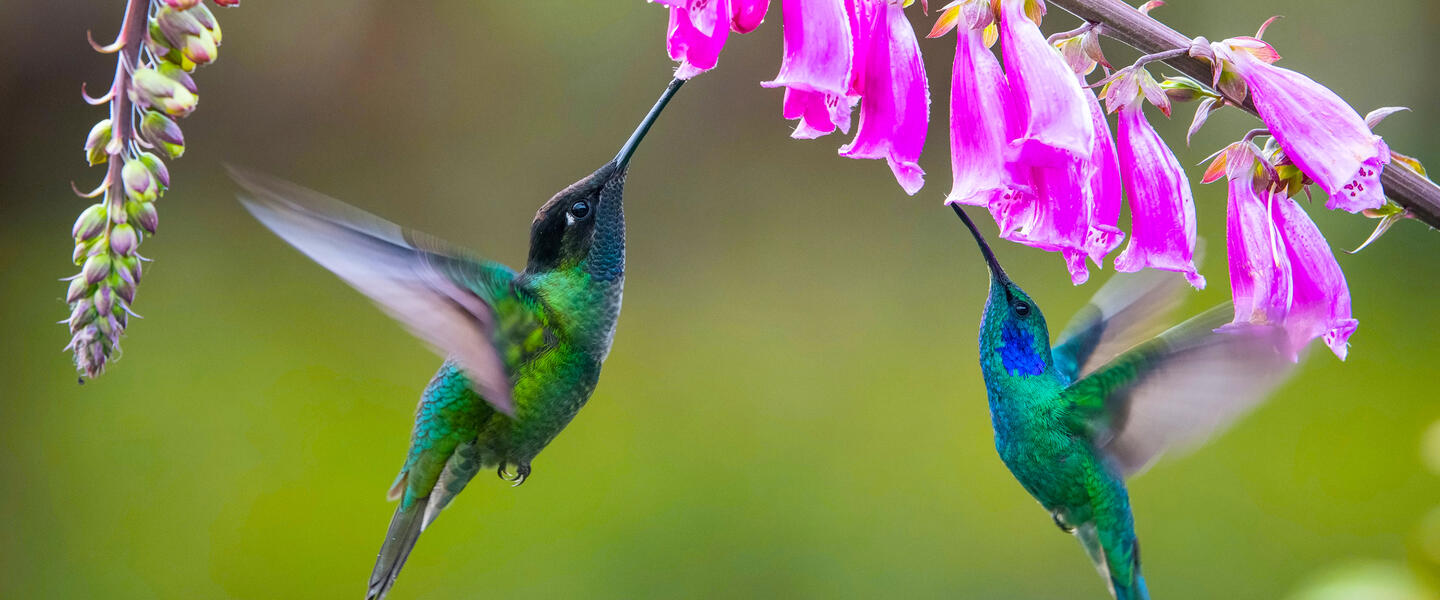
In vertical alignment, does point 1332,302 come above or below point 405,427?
above

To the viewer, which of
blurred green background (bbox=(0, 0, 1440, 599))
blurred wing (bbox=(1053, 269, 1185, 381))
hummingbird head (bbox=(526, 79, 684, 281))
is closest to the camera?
hummingbird head (bbox=(526, 79, 684, 281))

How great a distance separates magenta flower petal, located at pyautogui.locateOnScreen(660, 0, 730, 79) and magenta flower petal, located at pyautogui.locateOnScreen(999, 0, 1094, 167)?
0.64 ft

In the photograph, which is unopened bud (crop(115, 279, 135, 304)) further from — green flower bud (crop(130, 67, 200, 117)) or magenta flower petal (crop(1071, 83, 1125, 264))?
magenta flower petal (crop(1071, 83, 1125, 264))

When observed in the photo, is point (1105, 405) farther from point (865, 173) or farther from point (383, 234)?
point (865, 173)

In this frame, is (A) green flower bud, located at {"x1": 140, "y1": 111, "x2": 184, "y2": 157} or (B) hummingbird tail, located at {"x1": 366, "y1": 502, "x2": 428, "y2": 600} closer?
(A) green flower bud, located at {"x1": 140, "y1": 111, "x2": 184, "y2": 157}

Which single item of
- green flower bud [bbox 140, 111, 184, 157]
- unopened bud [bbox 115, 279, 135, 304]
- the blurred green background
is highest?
green flower bud [bbox 140, 111, 184, 157]

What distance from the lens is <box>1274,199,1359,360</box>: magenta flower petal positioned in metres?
0.74

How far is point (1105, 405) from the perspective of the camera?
923mm

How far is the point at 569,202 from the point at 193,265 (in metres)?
2.81

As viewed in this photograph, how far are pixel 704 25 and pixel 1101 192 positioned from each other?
289 millimetres

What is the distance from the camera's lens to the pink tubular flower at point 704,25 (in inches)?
27.5

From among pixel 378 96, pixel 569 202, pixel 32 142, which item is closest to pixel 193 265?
pixel 32 142

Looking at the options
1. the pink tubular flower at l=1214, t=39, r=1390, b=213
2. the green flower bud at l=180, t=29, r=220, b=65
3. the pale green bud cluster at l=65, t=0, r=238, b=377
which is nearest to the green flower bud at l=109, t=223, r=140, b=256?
the pale green bud cluster at l=65, t=0, r=238, b=377

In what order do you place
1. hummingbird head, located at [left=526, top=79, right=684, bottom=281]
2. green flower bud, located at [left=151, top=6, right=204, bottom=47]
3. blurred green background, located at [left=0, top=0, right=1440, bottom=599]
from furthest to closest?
blurred green background, located at [left=0, top=0, right=1440, bottom=599] → hummingbird head, located at [left=526, top=79, right=684, bottom=281] → green flower bud, located at [left=151, top=6, right=204, bottom=47]
